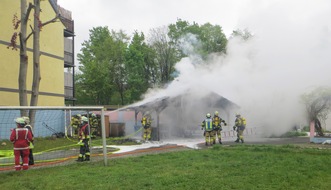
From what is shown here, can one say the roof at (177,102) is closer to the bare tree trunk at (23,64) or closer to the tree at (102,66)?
the bare tree trunk at (23,64)

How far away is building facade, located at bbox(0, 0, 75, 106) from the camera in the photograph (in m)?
21.4

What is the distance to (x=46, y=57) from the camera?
1014 inches

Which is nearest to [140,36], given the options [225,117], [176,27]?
[176,27]

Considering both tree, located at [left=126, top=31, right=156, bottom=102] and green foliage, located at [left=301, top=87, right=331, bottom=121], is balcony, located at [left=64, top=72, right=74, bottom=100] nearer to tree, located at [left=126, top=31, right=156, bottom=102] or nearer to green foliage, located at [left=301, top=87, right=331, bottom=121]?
tree, located at [left=126, top=31, right=156, bottom=102]

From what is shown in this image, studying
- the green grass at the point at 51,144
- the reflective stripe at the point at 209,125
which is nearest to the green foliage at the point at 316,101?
the reflective stripe at the point at 209,125

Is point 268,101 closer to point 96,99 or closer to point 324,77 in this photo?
point 324,77

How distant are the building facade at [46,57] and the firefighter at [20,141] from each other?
29.2 feet

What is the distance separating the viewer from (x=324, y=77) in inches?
744

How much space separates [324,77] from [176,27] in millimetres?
27097

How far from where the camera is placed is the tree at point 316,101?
62.4 ft

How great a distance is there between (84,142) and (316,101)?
540 inches

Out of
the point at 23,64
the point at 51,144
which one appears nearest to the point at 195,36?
the point at 23,64

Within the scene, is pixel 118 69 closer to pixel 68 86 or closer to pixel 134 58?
pixel 134 58

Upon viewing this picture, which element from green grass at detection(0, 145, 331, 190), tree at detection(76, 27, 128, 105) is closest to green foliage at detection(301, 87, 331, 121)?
green grass at detection(0, 145, 331, 190)
